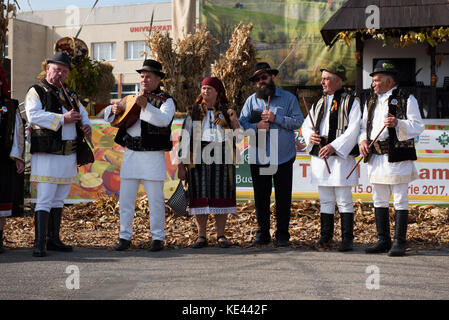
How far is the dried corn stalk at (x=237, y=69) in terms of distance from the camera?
1058 centimetres

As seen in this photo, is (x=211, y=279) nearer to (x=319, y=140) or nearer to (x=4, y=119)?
(x=319, y=140)

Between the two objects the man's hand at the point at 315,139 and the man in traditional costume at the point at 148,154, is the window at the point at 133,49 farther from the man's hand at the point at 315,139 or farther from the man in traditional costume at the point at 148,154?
the man's hand at the point at 315,139

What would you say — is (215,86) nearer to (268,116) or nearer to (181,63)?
(268,116)

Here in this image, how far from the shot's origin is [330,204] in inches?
244

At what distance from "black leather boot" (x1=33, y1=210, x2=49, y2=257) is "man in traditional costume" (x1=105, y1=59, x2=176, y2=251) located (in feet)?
2.58

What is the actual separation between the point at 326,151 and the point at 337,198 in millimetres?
543

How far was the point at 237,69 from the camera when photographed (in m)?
10.6

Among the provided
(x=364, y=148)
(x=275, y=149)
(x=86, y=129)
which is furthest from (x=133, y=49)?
(x=364, y=148)

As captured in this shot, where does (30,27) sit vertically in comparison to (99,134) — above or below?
above

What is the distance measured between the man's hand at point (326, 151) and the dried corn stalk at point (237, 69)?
468cm

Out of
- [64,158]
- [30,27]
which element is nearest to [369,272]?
[64,158]

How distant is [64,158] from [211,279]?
2.34 m

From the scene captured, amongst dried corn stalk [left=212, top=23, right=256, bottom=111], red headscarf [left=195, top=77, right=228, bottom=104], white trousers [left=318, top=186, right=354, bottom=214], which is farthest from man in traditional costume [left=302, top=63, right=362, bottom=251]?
dried corn stalk [left=212, top=23, right=256, bottom=111]

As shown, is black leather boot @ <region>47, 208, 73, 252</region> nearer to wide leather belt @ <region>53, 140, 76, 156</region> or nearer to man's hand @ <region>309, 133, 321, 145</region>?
wide leather belt @ <region>53, 140, 76, 156</region>
